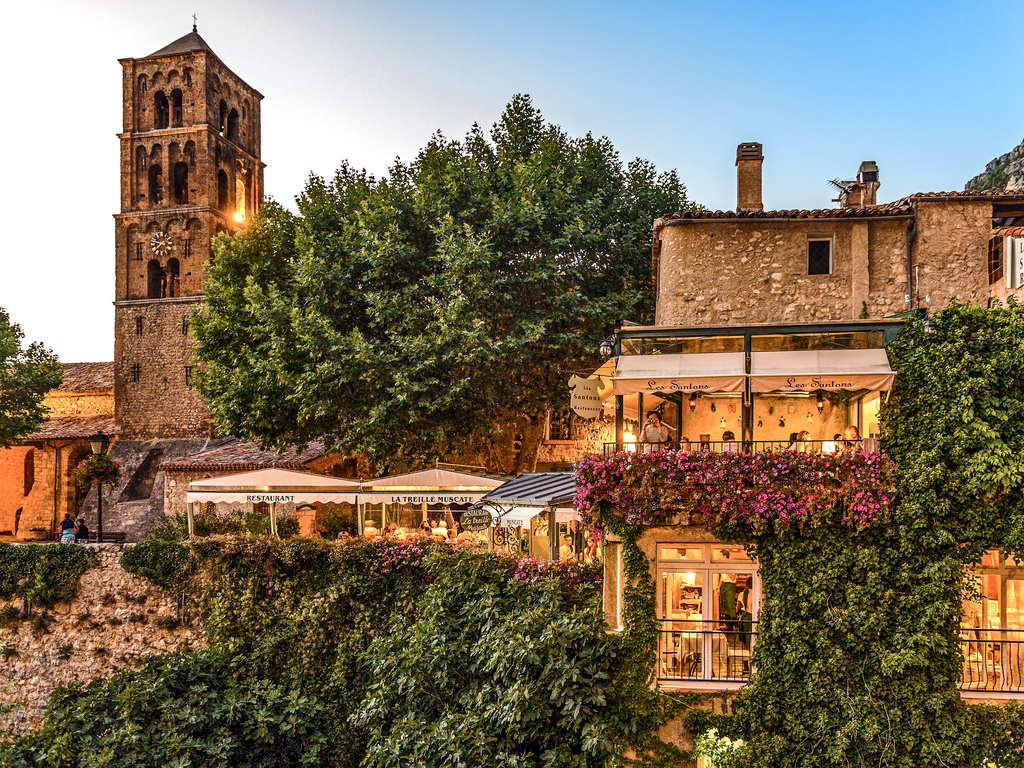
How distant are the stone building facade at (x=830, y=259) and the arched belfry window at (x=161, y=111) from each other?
27.2 meters

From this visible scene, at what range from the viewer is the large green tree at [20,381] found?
1127 inches

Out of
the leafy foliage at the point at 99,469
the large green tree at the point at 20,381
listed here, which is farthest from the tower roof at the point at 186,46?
the leafy foliage at the point at 99,469

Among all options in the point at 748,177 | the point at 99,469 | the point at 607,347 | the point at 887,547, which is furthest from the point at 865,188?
the point at 99,469

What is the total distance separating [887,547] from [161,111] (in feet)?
113

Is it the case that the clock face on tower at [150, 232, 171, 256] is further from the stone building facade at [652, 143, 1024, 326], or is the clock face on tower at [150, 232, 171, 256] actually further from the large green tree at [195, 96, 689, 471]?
the stone building facade at [652, 143, 1024, 326]

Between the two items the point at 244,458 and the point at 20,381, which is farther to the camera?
the point at 20,381

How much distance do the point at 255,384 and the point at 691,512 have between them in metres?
13.6

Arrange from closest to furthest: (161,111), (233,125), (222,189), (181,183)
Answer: (181,183), (161,111), (222,189), (233,125)

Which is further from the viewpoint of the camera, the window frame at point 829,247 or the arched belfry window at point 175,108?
the arched belfry window at point 175,108

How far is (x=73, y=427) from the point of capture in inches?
1358

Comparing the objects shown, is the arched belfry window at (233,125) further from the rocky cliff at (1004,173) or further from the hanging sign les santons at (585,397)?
the rocky cliff at (1004,173)

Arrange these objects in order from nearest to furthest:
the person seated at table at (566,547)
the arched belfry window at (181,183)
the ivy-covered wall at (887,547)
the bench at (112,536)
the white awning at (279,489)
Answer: the ivy-covered wall at (887,547) → the person seated at table at (566,547) → the white awning at (279,489) → the bench at (112,536) → the arched belfry window at (181,183)

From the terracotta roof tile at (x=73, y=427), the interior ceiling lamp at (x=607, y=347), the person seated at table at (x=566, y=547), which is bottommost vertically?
the person seated at table at (x=566, y=547)

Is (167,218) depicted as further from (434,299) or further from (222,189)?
(434,299)
